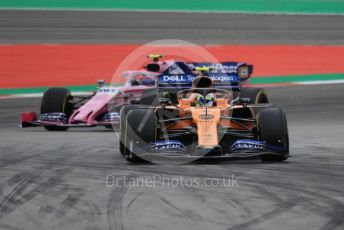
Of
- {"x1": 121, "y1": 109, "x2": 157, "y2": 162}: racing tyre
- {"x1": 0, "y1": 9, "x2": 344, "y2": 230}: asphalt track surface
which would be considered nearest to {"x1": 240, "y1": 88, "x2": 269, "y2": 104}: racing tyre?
{"x1": 0, "y1": 9, "x2": 344, "y2": 230}: asphalt track surface

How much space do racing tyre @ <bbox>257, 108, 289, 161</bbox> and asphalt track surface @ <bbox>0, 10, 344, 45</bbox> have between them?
25313 mm

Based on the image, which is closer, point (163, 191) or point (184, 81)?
point (163, 191)

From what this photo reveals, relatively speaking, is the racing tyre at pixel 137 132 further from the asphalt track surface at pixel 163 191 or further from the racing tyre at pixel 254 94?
the racing tyre at pixel 254 94

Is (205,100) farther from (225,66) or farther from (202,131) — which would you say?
(225,66)

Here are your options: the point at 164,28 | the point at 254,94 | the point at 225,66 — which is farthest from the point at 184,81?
the point at 164,28

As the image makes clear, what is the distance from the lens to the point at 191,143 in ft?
45.3

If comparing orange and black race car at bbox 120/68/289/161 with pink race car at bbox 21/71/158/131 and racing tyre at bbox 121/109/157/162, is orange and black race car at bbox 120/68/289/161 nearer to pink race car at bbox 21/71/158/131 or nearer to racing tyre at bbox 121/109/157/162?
racing tyre at bbox 121/109/157/162

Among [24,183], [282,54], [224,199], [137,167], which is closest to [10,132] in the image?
[137,167]

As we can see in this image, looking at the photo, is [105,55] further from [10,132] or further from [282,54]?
[10,132]

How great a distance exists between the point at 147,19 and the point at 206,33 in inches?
149

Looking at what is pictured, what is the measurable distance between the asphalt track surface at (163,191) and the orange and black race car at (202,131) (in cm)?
25

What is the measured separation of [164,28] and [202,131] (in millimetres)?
28204

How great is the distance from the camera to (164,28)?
40875 mm

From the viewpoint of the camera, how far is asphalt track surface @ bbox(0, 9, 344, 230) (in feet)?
26.1
